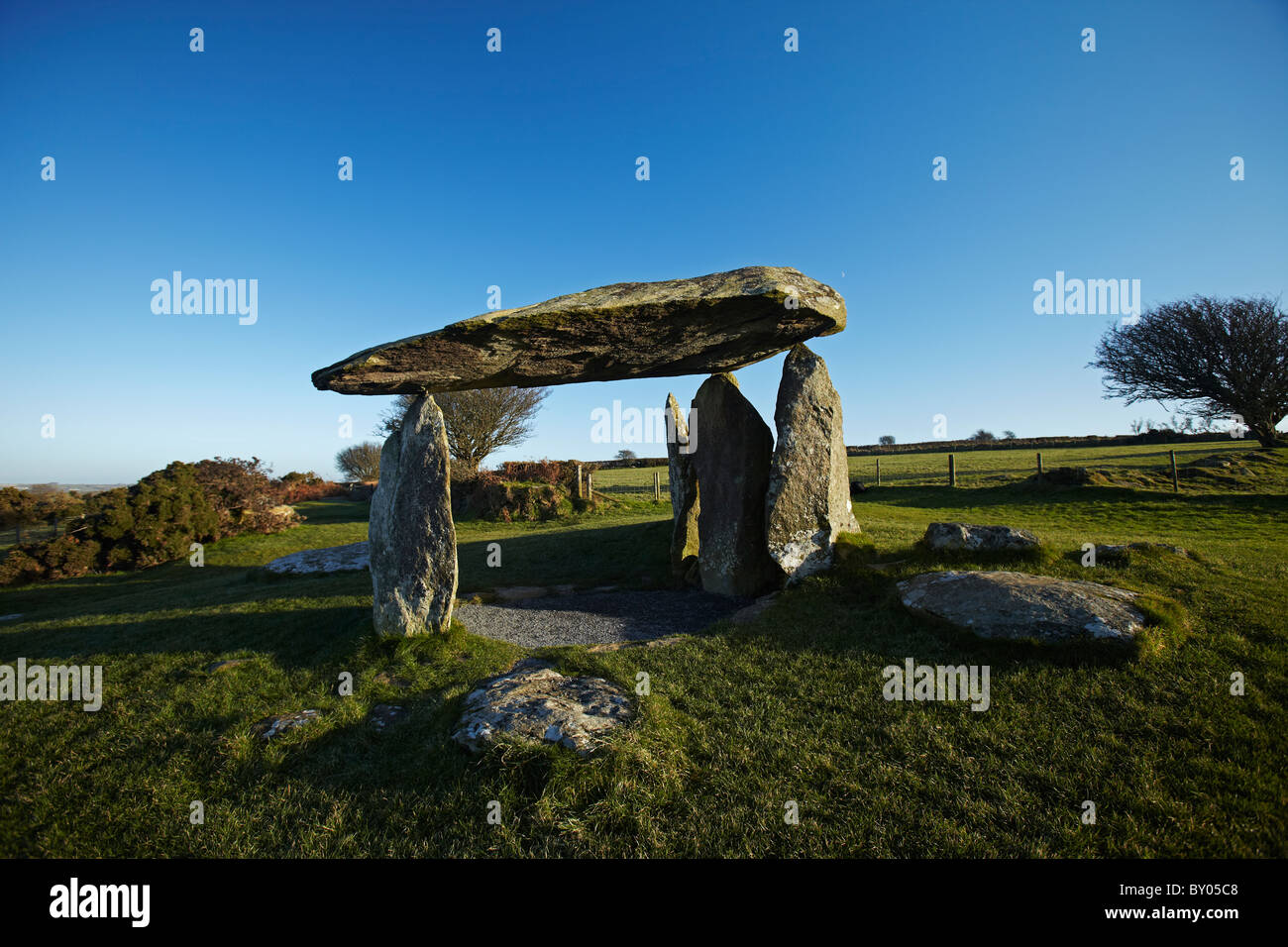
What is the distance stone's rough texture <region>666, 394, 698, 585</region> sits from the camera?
12414 mm

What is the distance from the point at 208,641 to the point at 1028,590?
38.6ft

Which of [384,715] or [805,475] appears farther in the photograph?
[805,475]

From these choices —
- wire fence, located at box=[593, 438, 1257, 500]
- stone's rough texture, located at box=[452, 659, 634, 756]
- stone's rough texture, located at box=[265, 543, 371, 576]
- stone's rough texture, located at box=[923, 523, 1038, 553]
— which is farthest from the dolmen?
wire fence, located at box=[593, 438, 1257, 500]

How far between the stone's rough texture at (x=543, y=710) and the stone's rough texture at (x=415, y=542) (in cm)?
254

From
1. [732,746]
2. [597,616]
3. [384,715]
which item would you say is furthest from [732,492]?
[384,715]

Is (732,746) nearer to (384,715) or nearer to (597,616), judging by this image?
(384,715)

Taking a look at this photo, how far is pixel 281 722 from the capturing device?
19.9 feet

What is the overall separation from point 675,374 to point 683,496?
10.0ft

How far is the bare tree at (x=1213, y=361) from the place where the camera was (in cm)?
2684

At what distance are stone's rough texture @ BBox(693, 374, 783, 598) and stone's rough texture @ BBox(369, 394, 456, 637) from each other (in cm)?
504

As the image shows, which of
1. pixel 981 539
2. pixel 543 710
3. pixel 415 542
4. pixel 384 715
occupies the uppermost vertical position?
pixel 415 542

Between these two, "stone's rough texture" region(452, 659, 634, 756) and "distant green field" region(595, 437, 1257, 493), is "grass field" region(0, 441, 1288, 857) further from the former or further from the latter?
"distant green field" region(595, 437, 1257, 493)

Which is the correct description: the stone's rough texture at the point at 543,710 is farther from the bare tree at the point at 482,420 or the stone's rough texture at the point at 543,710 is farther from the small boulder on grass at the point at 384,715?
the bare tree at the point at 482,420
